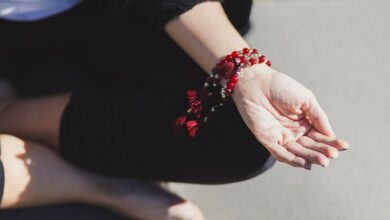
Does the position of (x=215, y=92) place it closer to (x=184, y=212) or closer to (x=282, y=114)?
(x=282, y=114)

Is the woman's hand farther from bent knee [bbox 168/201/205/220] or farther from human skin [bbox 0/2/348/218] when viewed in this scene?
bent knee [bbox 168/201/205/220]

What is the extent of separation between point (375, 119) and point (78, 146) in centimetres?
66

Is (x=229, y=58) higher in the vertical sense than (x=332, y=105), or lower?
higher

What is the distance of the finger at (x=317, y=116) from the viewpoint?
0.92 meters

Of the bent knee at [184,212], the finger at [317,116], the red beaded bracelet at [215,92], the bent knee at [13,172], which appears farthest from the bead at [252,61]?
the bent knee at [13,172]

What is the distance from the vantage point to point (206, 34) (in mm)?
1028

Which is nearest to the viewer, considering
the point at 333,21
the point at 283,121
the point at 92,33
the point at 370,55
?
the point at 283,121

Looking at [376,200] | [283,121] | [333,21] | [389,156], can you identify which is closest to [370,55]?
[333,21]

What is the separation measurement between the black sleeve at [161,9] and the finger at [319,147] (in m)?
0.30

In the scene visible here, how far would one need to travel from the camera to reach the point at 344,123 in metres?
1.31

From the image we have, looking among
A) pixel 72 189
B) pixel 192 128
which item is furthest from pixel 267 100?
pixel 72 189

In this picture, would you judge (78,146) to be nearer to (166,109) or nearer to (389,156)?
(166,109)

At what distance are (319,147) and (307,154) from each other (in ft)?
0.09

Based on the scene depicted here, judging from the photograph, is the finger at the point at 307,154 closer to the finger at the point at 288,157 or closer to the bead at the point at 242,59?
the finger at the point at 288,157
